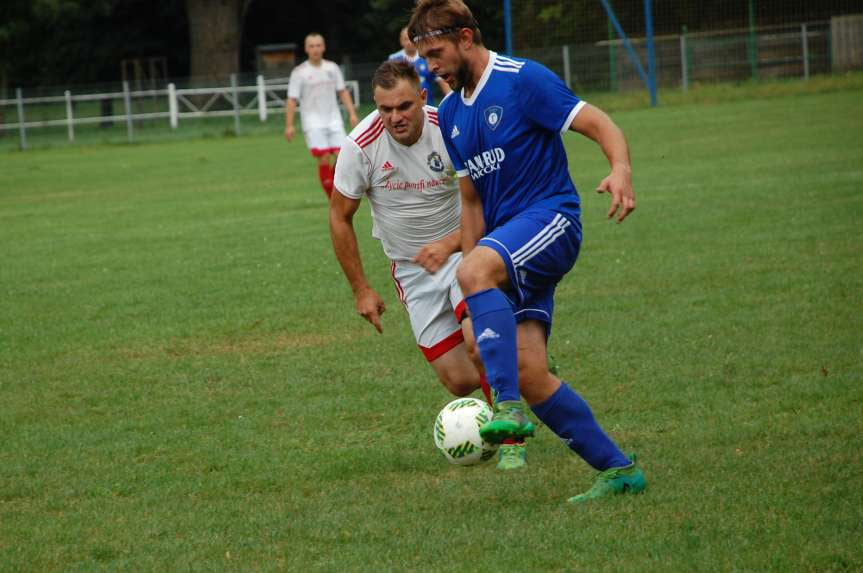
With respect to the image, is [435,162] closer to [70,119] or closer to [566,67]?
[566,67]

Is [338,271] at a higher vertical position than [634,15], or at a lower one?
lower

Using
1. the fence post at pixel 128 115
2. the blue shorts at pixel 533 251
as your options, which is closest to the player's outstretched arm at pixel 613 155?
the blue shorts at pixel 533 251

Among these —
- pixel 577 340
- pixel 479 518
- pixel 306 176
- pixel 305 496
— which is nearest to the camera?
pixel 479 518

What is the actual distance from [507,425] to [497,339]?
0.35 meters

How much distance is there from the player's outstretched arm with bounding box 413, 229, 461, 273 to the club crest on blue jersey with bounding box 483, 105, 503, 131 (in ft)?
3.74

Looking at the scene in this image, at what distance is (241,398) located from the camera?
6.98m

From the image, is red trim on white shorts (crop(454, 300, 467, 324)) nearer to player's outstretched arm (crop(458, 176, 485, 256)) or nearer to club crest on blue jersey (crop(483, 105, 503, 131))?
player's outstretched arm (crop(458, 176, 485, 256))

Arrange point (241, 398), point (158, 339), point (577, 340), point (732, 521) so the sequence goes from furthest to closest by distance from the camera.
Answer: point (158, 339) → point (577, 340) → point (241, 398) → point (732, 521)

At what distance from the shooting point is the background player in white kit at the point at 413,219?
5.73 metres

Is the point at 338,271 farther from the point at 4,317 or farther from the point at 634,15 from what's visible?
the point at 634,15

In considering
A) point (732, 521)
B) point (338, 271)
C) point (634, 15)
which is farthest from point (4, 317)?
point (634, 15)

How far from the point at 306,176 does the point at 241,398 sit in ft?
47.6

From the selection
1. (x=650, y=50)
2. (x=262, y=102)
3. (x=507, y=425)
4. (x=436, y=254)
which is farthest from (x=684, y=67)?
(x=507, y=425)

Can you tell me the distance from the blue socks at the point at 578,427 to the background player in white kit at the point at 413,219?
69cm
